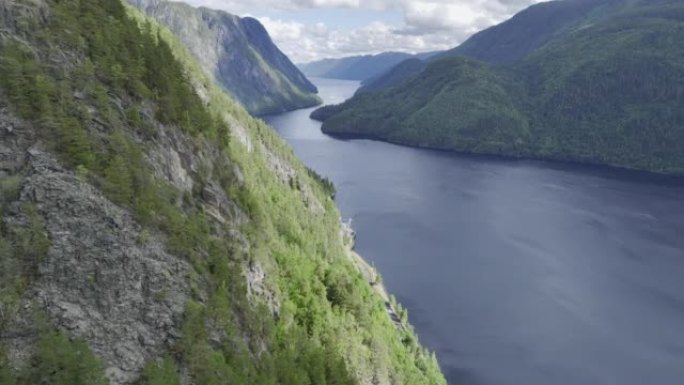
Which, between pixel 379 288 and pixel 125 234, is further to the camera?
pixel 379 288

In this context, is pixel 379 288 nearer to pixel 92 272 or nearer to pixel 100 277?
pixel 100 277

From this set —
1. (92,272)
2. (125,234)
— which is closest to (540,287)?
(125,234)

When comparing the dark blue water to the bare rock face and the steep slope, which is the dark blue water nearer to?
the steep slope

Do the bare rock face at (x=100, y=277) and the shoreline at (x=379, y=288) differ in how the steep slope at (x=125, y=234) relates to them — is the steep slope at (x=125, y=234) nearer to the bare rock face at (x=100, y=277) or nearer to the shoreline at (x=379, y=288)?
the bare rock face at (x=100, y=277)

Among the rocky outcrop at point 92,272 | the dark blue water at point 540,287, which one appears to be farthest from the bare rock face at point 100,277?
the dark blue water at point 540,287

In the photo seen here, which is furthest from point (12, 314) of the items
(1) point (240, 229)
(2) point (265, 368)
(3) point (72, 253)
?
(1) point (240, 229)

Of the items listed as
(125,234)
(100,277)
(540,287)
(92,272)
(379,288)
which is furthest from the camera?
(540,287)

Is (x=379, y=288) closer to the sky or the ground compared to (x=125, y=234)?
closer to the ground
